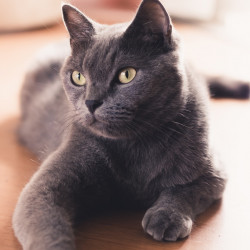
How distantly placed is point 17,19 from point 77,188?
2.53 metres

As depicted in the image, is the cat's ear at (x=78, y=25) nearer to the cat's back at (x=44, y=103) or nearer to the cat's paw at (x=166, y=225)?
the cat's back at (x=44, y=103)

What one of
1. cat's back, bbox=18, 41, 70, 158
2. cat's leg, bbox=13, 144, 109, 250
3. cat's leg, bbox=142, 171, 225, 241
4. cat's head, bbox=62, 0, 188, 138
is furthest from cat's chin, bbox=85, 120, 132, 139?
cat's back, bbox=18, 41, 70, 158

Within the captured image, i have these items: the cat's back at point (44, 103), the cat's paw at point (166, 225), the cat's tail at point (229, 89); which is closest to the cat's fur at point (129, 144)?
the cat's paw at point (166, 225)

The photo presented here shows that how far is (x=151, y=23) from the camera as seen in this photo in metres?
1.15

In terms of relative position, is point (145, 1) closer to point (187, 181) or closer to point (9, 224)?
point (187, 181)

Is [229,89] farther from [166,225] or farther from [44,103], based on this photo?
[166,225]

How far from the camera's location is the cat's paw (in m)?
1.15

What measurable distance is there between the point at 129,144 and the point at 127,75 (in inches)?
8.7

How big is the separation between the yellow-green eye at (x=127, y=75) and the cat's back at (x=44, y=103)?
45 centimetres

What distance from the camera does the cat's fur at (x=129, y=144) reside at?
113cm

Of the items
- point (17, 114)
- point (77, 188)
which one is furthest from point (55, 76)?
point (77, 188)

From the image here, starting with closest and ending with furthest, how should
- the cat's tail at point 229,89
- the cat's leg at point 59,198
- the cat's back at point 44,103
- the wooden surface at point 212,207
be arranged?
the cat's leg at point 59,198 < the wooden surface at point 212,207 < the cat's back at point 44,103 < the cat's tail at point 229,89

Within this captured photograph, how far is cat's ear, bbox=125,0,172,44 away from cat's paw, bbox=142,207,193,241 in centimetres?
48

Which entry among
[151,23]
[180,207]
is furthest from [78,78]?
[180,207]
